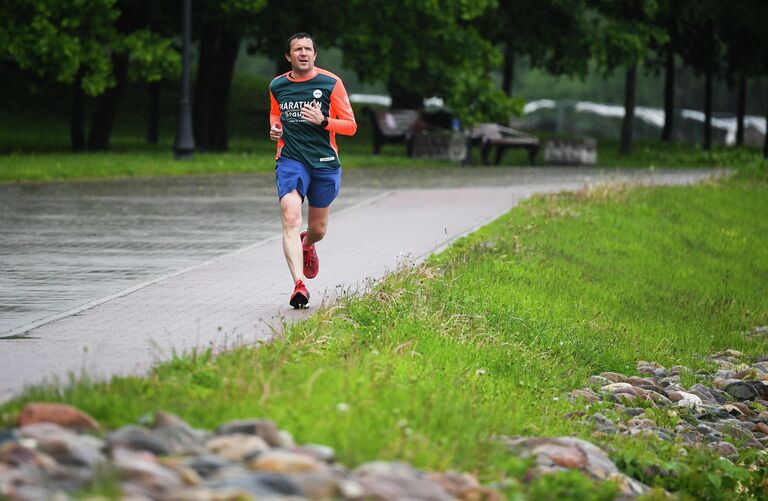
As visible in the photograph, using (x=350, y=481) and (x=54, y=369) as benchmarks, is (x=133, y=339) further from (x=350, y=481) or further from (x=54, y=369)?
(x=350, y=481)

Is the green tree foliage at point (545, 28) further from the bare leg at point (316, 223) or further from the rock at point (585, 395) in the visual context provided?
the rock at point (585, 395)

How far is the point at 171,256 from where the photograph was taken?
14.9 meters

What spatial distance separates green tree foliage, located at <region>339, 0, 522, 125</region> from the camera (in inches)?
1502

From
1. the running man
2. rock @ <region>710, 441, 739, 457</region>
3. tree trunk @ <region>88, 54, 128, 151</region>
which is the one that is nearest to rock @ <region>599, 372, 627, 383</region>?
rock @ <region>710, 441, 739, 457</region>

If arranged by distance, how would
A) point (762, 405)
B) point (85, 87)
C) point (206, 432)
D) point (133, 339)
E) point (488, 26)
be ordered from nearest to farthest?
point (206, 432)
point (133, 339)
point (762, 405)
point (85, 87)
point (488, 26)

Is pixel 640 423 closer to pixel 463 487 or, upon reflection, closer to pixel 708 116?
pixel 463 487

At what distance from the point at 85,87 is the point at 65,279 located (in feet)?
71.1

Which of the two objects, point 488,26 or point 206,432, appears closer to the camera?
point 206,432

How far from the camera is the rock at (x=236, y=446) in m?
5.67

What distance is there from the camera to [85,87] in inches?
1336

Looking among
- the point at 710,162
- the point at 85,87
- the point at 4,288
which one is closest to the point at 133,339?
the point at 4,288

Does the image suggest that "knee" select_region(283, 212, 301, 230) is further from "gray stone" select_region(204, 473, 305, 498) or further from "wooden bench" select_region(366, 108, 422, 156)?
"wooden bench" select_region(366, 108, 422, 156)

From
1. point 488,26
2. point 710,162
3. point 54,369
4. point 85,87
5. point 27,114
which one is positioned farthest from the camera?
point 27,114

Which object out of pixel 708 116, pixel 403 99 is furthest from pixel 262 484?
pixel 708 116
